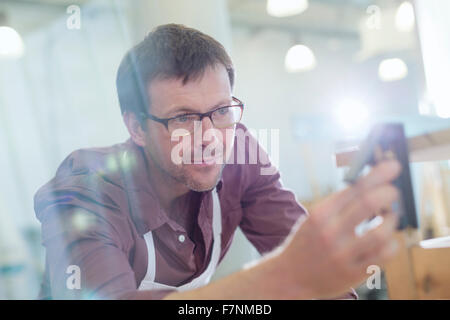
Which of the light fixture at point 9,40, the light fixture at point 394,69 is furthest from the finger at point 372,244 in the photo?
the light fixture at point 394,69

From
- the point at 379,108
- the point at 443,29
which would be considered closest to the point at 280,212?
the point at 443,29

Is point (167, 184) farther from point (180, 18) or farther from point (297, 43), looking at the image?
point (297, 43)

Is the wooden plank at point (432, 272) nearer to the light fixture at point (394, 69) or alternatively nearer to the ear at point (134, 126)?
the ear at point (134, 126)

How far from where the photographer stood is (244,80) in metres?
2.51

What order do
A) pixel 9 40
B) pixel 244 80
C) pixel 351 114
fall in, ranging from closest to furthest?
pixel 9 40, pixel 244 80, pixel 351 114

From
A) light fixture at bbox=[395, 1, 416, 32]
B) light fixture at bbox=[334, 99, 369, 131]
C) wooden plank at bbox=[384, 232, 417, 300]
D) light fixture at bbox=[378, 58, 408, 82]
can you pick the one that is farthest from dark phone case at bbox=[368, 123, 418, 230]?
light fixture at bbox=[334, 99, 369, 131]

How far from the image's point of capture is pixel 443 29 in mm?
797

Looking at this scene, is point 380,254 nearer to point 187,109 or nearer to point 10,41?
point 187,109

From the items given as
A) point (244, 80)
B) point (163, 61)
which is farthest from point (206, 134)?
point (244, 80)

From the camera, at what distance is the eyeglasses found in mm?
649

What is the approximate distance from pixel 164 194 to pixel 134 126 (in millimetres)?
117

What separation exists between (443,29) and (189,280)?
608 millimetres

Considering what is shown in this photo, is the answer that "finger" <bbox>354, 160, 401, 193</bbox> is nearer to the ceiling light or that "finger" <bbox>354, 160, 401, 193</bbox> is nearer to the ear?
the ear

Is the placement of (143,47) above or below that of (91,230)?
above
